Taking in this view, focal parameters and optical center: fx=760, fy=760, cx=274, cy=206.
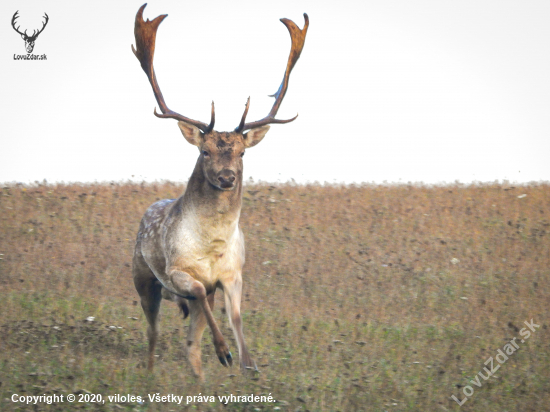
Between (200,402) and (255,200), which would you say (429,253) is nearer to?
(255,200)

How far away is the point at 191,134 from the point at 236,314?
6.38 feet

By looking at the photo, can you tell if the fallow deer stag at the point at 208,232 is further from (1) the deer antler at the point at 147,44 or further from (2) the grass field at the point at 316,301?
(2) the grass field at the point at 316,301

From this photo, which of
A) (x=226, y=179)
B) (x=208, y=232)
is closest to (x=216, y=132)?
(x=226, y=179)

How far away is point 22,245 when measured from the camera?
12.9 meters

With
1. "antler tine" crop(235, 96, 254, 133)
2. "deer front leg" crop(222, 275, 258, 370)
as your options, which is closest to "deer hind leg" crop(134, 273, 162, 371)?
"deer front leg" crop(222, 275, 258, 370)

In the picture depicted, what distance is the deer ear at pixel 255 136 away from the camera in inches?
316

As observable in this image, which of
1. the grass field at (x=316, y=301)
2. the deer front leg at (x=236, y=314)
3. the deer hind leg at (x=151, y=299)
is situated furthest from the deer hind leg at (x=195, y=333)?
the deer hind leg at (x=151, y=299)

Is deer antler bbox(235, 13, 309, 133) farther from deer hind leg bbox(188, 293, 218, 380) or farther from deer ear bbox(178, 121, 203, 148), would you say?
deer hind leg bbox(188, 293, 218, 380)

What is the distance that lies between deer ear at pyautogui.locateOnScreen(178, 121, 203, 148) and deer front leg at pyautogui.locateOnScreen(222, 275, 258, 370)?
1.48m

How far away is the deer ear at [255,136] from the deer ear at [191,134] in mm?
481

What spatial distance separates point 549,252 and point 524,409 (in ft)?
21.7

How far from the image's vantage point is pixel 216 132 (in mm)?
7871

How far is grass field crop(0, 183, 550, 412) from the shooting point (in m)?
7.04

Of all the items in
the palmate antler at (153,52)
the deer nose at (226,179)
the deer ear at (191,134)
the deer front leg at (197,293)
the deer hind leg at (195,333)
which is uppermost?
the palmate antler at (153,52)
